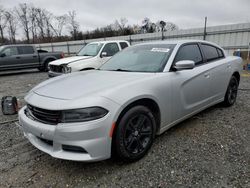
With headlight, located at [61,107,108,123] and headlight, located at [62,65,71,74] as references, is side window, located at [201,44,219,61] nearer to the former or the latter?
headlight, located at [61,107,108,123]

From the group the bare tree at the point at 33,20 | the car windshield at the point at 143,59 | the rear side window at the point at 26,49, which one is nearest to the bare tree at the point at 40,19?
the bare tree at the point at 33,20

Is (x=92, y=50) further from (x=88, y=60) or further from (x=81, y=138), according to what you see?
(x=81, y=138)

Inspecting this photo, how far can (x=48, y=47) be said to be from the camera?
1142 inches

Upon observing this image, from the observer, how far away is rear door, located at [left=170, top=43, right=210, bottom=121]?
2928 mm

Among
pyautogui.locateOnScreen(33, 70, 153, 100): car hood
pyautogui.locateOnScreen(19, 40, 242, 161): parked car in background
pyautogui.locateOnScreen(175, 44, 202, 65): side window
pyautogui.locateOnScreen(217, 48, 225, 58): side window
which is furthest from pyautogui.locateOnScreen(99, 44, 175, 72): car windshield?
pyautogui.locateOnScreen(217, 48, 225, 58): side window

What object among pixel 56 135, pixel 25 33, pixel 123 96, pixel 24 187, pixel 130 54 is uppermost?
pixel 25 33

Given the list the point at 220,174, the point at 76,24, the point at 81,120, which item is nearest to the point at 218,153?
the point at 220,174

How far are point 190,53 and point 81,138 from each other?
2486mm

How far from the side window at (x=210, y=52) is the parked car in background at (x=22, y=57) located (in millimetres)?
10451

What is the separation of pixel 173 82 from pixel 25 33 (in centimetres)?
5506

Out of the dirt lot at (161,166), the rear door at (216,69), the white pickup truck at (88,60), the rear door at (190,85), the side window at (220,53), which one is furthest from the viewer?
the white pickup truck at (88,60)

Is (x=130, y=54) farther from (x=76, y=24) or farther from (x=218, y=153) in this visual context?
(x=76, y=24)

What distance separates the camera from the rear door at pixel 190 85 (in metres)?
2.93

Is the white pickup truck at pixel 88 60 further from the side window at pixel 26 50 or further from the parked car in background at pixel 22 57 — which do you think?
the side window at pixel 26 50
